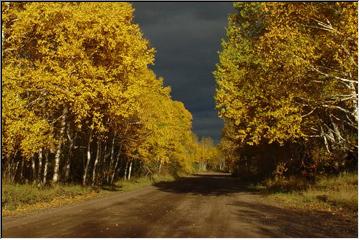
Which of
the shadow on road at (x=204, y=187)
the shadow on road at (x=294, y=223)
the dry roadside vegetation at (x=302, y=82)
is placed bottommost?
the shadow on road at (x=204, y=187)

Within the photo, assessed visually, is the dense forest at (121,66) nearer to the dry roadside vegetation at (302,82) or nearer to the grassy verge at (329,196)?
the dry roadside vegetation at (302,82)

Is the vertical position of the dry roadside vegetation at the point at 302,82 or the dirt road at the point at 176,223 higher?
the dry roadside vegetation at the point at 302,82

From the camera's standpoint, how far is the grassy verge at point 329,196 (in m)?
21.0

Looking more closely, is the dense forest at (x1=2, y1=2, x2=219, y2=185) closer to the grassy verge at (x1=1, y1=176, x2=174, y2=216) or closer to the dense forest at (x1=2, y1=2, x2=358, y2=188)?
the dense forest at (x1=2, y1=2, x2=358, y2=188)

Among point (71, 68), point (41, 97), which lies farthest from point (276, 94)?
point (41, 97)

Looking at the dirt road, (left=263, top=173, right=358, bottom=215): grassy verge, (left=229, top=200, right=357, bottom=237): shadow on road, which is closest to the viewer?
the dirt road

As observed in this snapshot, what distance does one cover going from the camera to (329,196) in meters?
23.9

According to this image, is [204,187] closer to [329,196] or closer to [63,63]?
[329,196]

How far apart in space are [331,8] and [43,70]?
45.2 ft

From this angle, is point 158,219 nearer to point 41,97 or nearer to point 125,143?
point 41,97

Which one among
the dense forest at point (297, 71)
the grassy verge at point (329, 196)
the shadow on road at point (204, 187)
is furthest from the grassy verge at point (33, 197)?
the grassy verge at point (329, 196)

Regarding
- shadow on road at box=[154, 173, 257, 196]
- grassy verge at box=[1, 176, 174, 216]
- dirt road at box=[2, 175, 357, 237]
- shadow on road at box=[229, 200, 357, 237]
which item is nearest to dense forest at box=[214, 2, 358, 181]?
shadow on road at box=[229, 200, 357, 237]

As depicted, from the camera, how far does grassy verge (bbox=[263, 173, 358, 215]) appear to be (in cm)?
2098

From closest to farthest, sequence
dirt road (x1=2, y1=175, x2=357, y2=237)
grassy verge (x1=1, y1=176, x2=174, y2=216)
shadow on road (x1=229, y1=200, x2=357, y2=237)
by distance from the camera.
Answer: dirt road (x1=2, y1=175, x2=357, y2=237), shadow on road (x1=229, y1=200, x2=357, y2=237), grassy verge (x1=1, y1=176, x2=174, y2=216)
